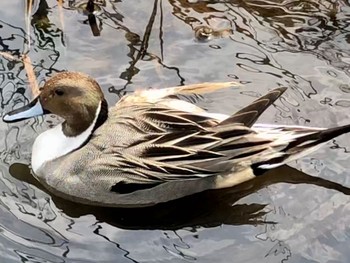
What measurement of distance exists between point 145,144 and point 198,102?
76cm

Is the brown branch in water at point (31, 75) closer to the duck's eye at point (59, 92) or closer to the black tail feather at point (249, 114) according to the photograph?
the duck's eye at point (59, 92)

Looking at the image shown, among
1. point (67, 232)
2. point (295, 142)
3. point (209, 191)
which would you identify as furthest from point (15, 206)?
point (295, 142)

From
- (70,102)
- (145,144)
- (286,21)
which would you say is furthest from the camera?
(286,21)

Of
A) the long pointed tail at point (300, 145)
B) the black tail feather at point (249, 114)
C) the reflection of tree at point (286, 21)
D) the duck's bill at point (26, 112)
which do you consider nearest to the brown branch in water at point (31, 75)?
the duck's bill at point (26, 112)

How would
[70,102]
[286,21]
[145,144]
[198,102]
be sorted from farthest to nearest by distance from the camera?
[286,21]
[198,102]
[70,102]
[145,144]

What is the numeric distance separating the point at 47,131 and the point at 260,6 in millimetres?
1659

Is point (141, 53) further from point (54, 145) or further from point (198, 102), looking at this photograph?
point (54, 145)

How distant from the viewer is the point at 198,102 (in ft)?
16.8

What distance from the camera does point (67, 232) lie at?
442 centimetres

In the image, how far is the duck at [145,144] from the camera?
4430mm

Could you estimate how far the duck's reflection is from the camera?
4539mm

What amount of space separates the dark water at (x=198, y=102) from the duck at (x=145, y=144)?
11cm

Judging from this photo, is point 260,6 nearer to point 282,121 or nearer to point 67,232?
point 282,121

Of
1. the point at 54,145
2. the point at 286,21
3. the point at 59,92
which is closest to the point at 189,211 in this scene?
the point at 54,145
